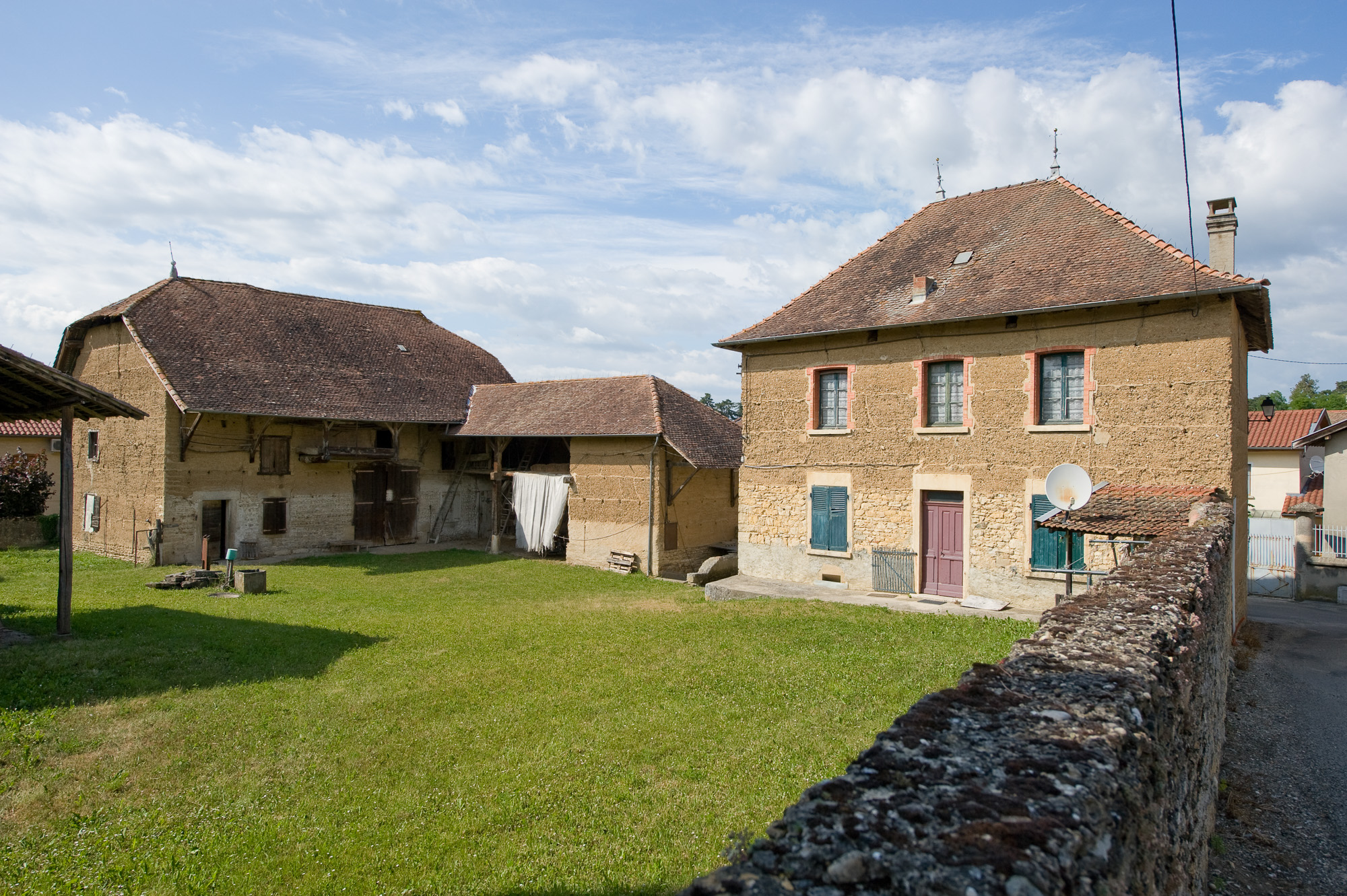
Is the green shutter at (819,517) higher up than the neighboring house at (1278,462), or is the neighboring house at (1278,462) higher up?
the neighboring house at (1278,462)

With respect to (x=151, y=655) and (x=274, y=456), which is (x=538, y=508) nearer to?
(x=274, y=456)

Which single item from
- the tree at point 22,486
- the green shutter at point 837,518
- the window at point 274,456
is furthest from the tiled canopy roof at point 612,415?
the tree at point 22,486

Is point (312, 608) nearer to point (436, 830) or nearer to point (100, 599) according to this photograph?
point (100, 599)

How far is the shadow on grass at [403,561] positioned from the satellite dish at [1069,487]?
1418 cm

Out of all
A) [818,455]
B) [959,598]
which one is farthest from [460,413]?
[959,598]

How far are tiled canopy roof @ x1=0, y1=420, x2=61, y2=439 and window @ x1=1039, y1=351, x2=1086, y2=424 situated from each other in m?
28.8

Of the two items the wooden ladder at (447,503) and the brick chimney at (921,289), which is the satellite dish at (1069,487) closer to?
the brick chimney at (921,289)

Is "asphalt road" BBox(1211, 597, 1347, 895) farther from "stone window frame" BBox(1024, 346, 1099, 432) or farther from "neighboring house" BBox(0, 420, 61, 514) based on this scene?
"neighboring house" BBox(0, 420, 61, 514)

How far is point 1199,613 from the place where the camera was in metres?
5.25

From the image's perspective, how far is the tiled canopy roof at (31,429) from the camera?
24.5m

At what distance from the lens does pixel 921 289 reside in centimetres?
1504

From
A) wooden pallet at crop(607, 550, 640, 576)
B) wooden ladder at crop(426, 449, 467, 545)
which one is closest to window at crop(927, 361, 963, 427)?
wooden pallet at crop(607, 550, 640, 576)

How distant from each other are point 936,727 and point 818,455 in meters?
13.4

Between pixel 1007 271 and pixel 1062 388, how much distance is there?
272 cm
